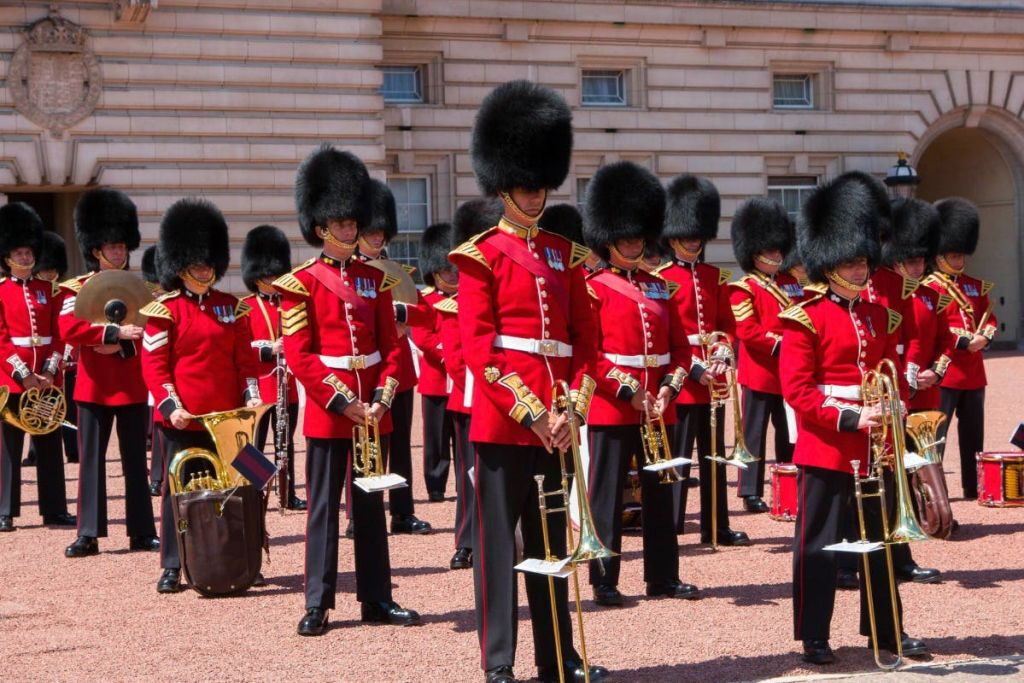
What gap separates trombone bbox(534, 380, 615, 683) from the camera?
4707 mm

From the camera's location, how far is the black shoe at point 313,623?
592 centimetres

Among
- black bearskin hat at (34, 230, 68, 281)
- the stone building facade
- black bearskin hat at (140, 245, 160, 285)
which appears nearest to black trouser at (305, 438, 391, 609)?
black bearskin hat at (34, 230, 68, 281)

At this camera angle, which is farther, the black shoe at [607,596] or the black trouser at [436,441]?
the black trouser at [436,441]

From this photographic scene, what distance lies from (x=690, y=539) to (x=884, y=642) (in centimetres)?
267

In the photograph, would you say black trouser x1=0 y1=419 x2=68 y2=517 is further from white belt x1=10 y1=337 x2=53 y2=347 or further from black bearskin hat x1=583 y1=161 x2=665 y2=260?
black bearskin hat x1=583 y1=161 x2=665 y2=260

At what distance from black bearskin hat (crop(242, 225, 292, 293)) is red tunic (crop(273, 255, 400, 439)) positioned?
3846mm

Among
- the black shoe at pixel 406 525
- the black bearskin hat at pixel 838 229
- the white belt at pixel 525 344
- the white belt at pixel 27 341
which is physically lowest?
the black shoe at pixel 406 525

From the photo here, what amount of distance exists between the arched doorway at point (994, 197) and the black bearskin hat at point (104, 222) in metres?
16.5

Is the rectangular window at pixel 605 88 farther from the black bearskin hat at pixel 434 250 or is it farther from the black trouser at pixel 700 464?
A: the black trouser at pixel 700 464

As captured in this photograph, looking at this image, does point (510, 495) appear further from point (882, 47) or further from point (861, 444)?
point (882, 47)

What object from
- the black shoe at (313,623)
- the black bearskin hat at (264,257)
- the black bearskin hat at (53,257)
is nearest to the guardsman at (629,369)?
the black shoe at (313,623)

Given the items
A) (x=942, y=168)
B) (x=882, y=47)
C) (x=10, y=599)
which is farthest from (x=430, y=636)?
(x=942, y=168)

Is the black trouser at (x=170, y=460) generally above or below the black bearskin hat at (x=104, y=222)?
below

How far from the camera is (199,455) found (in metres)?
6.81
